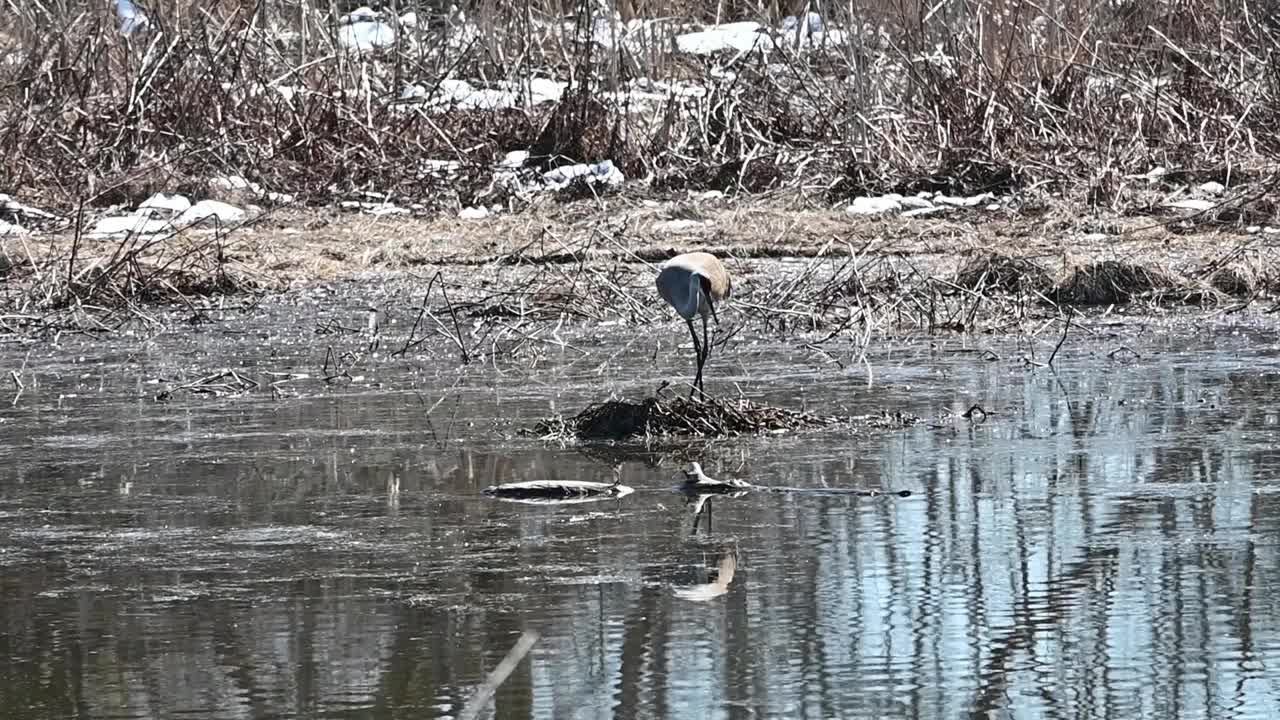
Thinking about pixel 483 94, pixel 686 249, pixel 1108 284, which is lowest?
pixel 1108 284

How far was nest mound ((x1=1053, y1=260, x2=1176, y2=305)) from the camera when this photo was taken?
10773 millimetres

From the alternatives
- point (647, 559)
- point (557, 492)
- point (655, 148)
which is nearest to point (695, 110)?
point (655, 148)

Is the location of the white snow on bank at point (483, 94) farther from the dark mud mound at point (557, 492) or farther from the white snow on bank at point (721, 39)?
the dark mud mound at point (557, 492)

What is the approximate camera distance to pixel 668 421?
7.28 meters

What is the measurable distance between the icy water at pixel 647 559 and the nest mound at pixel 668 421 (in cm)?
15

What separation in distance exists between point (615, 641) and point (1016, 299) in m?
6.52

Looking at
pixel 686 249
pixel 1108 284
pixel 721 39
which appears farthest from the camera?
pixel 721 39

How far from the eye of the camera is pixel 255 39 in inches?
631

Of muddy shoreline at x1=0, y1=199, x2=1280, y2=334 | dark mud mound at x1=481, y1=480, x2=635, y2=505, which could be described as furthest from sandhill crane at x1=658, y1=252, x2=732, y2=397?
dark mud mound at x1=481, y1=480, x2=635, y2=505

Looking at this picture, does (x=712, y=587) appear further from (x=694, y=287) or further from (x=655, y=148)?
(x=655, y=148)

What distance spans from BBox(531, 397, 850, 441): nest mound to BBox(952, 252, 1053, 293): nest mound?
3.77 meters

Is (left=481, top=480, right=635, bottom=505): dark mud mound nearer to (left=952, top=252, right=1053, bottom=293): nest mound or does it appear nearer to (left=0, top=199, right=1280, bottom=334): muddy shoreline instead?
(left=0, top=199, right=1280, bottom=334): muddy shoreline

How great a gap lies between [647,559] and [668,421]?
2007mm

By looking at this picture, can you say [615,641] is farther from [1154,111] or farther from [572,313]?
[1154,111]
